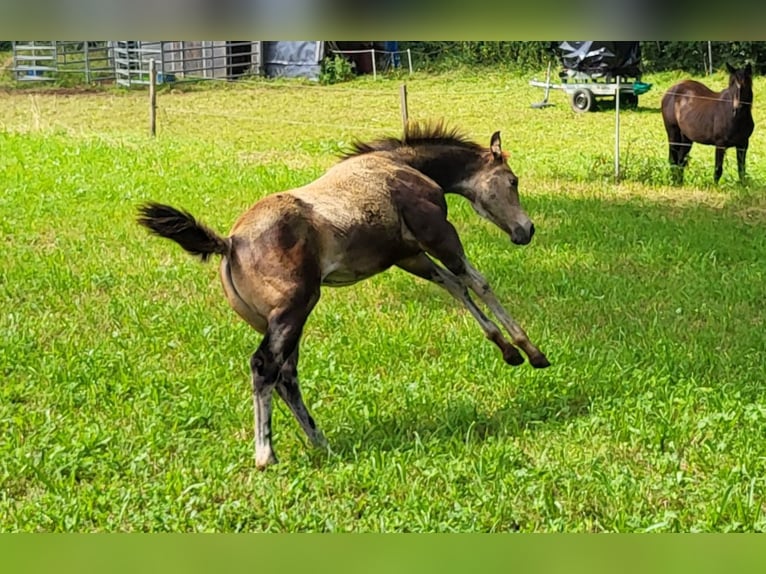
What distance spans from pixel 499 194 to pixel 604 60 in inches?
477

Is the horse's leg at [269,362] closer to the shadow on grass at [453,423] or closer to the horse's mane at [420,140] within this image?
the shadow on grass at [453,423]

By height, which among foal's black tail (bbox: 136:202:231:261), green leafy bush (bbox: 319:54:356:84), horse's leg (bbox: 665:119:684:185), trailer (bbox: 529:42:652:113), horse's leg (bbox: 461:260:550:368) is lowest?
horse's leg (bbox: 461:260:550:368)

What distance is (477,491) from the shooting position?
343cm

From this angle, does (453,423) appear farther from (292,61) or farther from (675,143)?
(292,61)

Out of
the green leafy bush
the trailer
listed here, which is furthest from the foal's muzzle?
the green leafy bush

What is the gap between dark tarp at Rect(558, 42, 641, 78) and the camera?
45.9 feet

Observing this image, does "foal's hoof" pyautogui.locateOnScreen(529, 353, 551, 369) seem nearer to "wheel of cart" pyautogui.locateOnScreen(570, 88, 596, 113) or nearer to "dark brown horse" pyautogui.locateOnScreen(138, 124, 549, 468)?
"dark brown horse" pyautogui.locateOnScreen(138, 124, 549, 468)

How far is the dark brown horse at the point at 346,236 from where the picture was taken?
3623mm

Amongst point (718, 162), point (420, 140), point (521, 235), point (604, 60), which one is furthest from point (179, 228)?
point (604, 60)

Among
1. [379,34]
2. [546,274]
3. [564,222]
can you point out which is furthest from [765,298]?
[379,34]

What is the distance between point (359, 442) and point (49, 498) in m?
1.26

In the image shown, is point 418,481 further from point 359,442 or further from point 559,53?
point 559,53

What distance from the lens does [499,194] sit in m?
4.53

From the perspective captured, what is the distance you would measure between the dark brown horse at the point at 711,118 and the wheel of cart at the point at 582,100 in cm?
463
